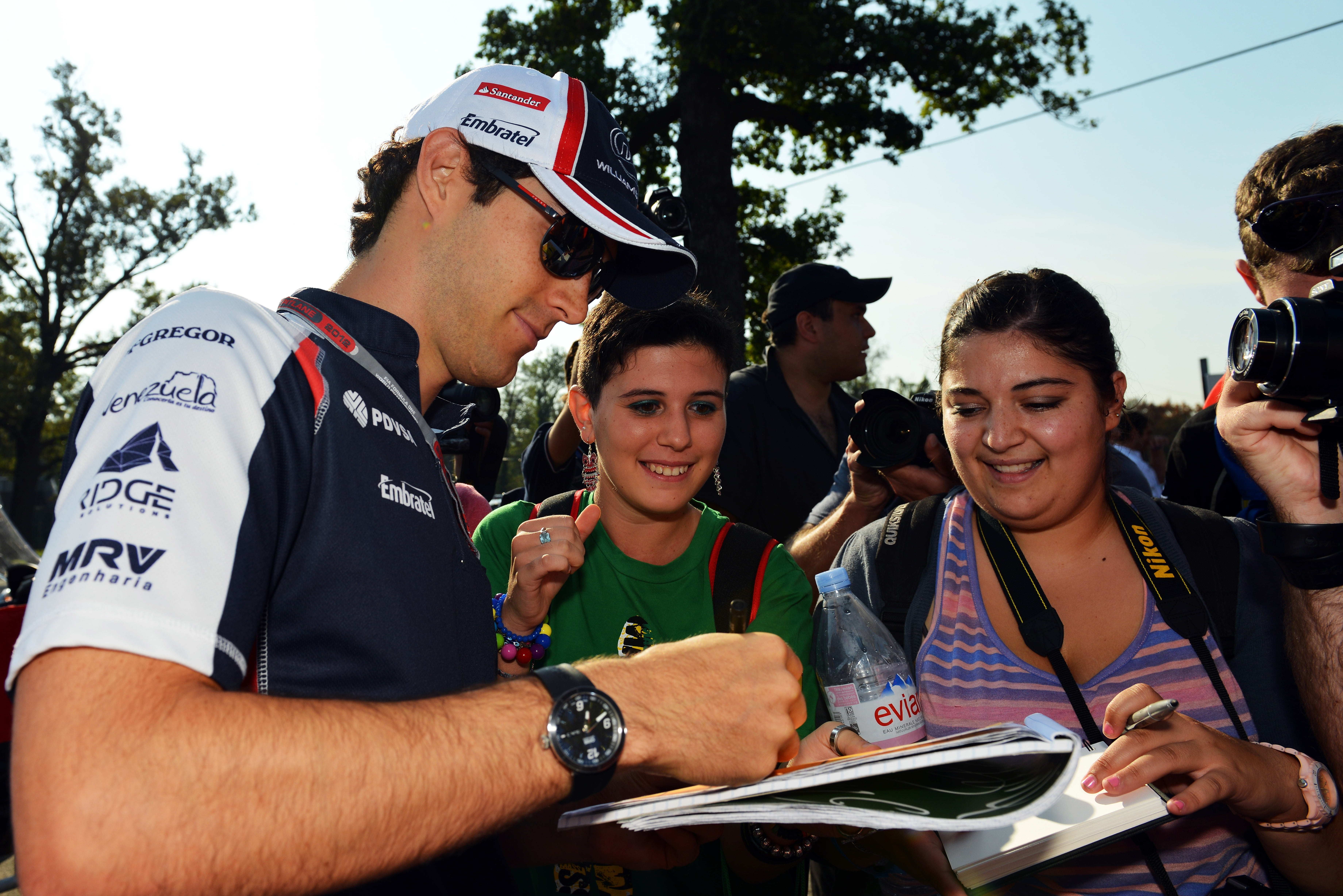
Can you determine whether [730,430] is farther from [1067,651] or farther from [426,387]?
[426,387]

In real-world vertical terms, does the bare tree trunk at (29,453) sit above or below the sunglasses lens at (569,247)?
above

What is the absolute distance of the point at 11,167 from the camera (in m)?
26.5

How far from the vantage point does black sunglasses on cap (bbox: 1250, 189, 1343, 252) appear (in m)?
2.20

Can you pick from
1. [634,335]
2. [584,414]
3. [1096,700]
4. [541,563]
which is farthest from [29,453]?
[1096,700]

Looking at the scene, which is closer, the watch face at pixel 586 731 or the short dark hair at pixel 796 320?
the watch face at pixel 586 731

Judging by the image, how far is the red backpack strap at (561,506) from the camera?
8.60 feet

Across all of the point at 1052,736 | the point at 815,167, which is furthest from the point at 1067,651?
the point at 815,167

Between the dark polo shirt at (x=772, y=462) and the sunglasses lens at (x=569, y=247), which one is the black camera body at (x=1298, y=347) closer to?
the sunglasses lens at (x=569, y=247)

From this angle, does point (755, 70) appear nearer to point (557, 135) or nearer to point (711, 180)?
point (711, 180)

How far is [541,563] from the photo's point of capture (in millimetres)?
1934

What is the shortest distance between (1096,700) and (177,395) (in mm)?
2105

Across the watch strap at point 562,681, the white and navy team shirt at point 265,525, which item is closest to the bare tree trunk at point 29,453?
the white and navy team shirt at point 265,525

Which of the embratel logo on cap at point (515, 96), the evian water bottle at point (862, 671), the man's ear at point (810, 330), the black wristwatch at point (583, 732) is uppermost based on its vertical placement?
the man's ear at point (810, 330)

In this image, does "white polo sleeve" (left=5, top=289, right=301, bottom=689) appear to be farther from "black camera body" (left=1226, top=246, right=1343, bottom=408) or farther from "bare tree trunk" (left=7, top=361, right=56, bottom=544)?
"bare tree trunk" (left=7, top=361, right=56, bottom=544)
